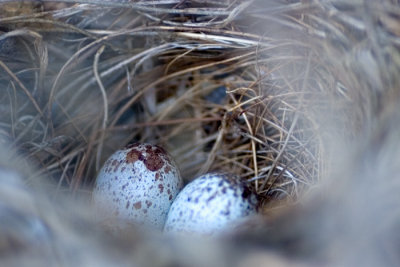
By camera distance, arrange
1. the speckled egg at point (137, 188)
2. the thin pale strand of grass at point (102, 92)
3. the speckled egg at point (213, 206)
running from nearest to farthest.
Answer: the speckled egg at point (213, 206), the speckled egg at point (137, 188), the thin pale strand of grass at point (102, 92)

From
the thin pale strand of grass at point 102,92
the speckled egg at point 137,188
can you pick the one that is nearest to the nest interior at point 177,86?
the thin pale strand of grass at point 102,92

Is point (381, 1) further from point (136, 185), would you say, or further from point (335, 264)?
point (136, 185)

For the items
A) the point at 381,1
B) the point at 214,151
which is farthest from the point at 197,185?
the point at 381,1

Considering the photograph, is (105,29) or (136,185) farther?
(105,29)

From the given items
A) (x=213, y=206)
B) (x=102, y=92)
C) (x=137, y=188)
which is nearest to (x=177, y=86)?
(x=102, y=92)

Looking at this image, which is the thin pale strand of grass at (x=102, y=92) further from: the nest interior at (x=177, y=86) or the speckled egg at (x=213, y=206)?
the speckled egg at (x=213, y=206)

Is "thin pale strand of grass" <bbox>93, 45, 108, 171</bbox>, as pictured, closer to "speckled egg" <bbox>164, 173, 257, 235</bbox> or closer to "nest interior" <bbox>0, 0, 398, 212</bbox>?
"nest interior" <bbox>0, 0, 398, 212</bbox>
